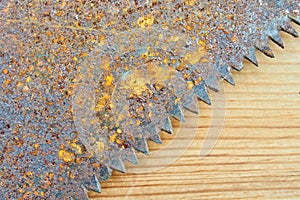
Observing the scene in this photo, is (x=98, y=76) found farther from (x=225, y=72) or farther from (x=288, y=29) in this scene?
(x=288, y=29)

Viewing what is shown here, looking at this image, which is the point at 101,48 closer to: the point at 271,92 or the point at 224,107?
the point at 224,107

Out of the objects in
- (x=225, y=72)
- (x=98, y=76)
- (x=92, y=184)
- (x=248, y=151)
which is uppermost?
(x=98, y=76)

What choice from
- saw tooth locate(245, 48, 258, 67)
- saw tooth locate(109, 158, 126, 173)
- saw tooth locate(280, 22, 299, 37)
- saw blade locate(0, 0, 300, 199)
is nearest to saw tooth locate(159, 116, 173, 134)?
saw blade locate(0, 0, 300, 199)

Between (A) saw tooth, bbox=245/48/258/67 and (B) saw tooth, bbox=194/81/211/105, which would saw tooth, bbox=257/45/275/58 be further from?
(B) saw tooth, bbox=194/81/211/105

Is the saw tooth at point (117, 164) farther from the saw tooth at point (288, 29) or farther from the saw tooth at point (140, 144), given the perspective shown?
the saw tooth at point (288, 29)

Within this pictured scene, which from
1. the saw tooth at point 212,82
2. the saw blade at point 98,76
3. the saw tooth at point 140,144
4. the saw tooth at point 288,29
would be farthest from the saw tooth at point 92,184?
the saw tooth at point 288,29

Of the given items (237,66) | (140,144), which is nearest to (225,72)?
(237,66)
